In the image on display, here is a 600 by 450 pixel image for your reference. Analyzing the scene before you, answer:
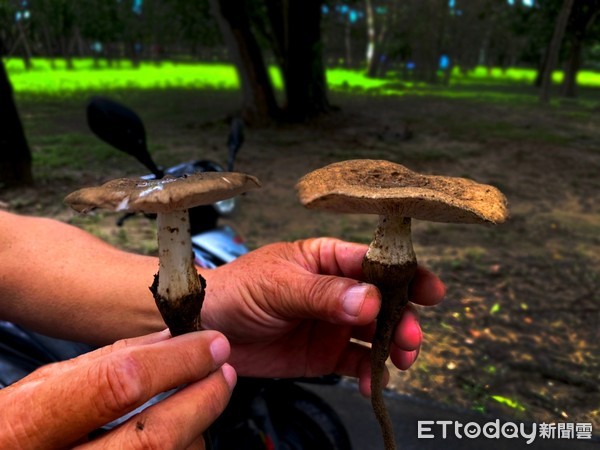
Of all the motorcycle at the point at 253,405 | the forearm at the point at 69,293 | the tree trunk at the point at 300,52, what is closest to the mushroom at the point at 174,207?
A: the forearm at the point at 69,293

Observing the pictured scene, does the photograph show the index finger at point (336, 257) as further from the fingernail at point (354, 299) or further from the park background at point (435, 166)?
the park background at point (435, 166)

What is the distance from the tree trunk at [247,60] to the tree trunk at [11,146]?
6.44 meters

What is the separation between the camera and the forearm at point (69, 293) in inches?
70.7

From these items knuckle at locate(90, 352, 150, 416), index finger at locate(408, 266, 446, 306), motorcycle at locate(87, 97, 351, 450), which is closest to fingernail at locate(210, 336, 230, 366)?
knuckle at locate(90, 352, 150, 416)

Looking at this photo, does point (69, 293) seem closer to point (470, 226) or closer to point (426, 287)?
point (426, 287)

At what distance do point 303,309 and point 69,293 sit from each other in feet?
2.88

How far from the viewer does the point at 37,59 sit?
52.2 meters

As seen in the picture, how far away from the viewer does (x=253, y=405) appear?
2443 millimetres

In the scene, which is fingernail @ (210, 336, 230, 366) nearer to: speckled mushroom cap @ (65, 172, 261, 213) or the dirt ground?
speckled mushroom cap @ (65, 172, 261, 213)

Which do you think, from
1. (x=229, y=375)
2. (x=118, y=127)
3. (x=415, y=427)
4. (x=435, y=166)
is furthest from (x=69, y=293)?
(x=435, y=166)

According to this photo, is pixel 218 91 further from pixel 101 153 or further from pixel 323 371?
pixel 323 371

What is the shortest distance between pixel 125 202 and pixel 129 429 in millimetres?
521

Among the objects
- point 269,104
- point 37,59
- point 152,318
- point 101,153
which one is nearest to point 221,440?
point 152,318

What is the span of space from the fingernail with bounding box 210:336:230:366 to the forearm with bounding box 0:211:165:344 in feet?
2.18
